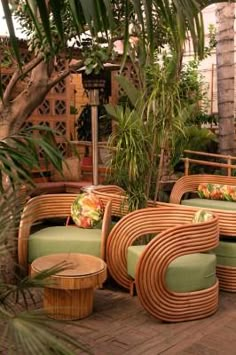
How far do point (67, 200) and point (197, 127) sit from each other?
3651 mm

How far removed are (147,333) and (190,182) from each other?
2.93 meters

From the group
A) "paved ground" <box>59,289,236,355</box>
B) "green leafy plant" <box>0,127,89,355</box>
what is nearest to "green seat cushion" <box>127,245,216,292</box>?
"paved ground" <box>59,289,236,355</box>

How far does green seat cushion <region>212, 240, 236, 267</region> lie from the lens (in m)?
4.11

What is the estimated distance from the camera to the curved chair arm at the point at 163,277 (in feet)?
11.0

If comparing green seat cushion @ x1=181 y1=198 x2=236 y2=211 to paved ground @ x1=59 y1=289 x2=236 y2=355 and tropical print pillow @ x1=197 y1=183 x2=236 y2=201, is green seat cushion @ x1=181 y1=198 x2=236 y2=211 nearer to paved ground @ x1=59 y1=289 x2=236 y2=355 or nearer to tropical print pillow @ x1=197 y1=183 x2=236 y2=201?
tropical print pillow @ x1=197 y1=183 x2=236 y2=201

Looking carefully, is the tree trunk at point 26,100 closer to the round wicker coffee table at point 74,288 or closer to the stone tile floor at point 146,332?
the round wicker coffee table at point 74,288

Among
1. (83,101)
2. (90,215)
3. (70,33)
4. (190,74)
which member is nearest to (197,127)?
(190,74)

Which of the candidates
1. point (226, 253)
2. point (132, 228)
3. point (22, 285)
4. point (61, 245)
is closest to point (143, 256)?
point (132, 228)

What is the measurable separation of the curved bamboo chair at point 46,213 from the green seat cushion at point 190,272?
0.55 metres

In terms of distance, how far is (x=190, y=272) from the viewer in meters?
3.48

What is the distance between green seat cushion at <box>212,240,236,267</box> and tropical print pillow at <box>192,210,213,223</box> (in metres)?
0.42

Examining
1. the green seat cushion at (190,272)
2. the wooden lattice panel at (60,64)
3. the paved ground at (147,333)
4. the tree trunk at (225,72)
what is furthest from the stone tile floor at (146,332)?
the tree trunk at (225,72)

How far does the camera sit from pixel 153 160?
14.2ft

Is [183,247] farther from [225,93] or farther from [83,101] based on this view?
[83,101]
